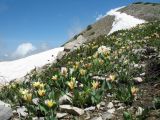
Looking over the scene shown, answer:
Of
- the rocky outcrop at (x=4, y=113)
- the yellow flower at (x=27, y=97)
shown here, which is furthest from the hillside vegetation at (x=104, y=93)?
the rocky outcrop at (x=4, y=113)

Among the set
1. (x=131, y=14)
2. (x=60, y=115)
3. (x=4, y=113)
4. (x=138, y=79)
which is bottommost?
(x=60, y=115)

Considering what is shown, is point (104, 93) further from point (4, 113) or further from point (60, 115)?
point (4, 113)

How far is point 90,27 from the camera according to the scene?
58.8 meters

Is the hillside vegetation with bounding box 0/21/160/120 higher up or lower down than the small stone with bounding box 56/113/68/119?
higher up

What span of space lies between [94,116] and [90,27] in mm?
52019

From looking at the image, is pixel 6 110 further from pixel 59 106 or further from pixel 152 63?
pixel 152 63

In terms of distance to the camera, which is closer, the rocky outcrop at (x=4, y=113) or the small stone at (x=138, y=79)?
the rocky outcrop at (x=4, y=113)

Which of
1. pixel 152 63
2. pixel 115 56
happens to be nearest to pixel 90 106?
pixel 152 63

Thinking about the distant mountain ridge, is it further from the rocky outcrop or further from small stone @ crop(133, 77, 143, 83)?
the rocky outcrop

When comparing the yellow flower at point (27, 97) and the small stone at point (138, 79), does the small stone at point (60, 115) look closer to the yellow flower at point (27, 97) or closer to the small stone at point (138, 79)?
the yellow flower at point (27, 97)

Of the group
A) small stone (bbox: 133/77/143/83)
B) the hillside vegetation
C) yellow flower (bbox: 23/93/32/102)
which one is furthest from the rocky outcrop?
small stone (bbox: 133/77/143/83)

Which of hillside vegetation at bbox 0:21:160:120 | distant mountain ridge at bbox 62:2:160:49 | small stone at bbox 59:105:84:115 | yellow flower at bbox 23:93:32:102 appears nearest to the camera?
hillside vegetation at bbox 0:21:160:120

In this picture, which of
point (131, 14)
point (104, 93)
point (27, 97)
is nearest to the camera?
point (27, 97)

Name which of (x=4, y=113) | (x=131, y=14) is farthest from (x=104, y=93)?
(x=131, y=14)
